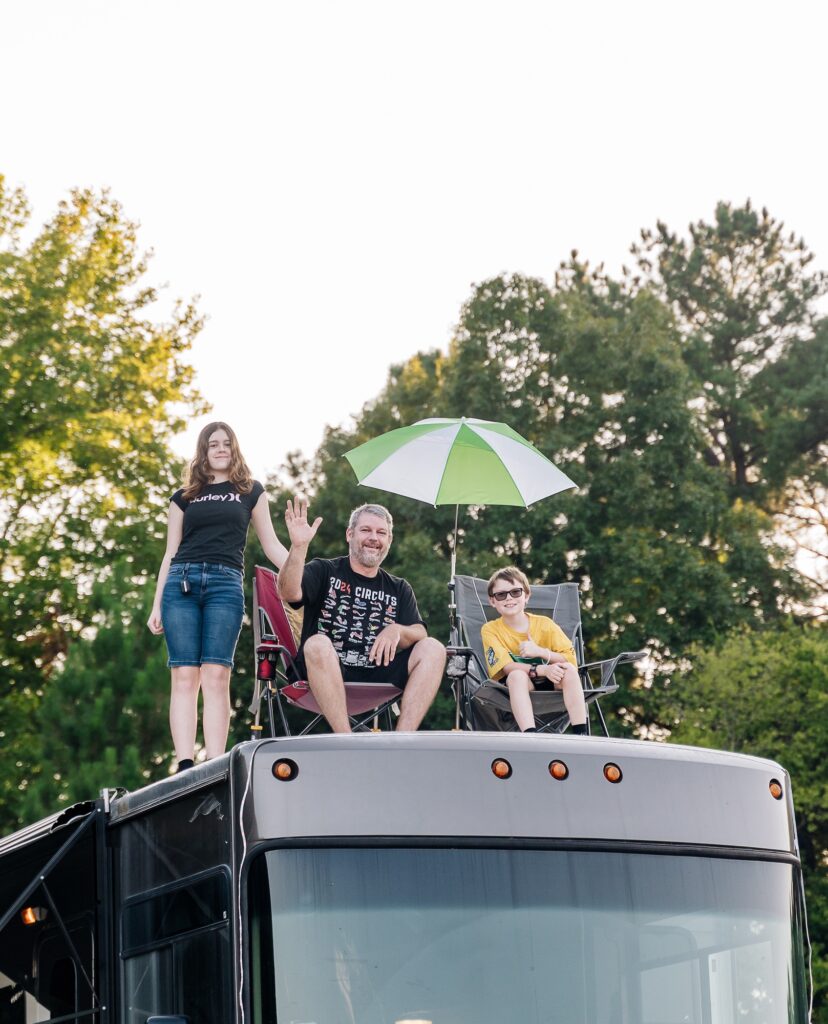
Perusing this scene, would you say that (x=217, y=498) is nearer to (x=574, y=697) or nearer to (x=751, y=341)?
(x=574, y=697)

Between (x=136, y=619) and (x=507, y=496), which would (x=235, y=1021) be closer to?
(x=507, y=496)

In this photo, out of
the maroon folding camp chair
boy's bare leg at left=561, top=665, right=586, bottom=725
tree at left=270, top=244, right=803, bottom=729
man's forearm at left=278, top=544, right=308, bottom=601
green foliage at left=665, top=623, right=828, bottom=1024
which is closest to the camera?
man's forearm at left=278, top=544, right=308, bottom=601

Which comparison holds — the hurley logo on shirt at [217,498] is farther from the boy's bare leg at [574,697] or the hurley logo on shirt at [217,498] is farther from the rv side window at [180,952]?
the rv side window at [180,952]

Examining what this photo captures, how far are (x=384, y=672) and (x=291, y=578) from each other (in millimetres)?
622

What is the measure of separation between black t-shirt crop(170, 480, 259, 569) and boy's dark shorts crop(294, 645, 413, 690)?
0.67 m

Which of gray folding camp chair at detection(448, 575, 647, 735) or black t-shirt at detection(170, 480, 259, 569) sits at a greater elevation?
black t-shirt at detection(170, 480, 259, 569)

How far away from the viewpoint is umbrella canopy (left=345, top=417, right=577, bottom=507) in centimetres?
845

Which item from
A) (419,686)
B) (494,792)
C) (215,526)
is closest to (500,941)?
(494,792)

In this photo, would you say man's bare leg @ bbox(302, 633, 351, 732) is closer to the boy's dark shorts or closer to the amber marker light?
the boy's dark shorts

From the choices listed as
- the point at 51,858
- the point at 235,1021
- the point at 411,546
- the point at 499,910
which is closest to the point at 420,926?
the point at 499,910

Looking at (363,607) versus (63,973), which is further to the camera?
(363,607)

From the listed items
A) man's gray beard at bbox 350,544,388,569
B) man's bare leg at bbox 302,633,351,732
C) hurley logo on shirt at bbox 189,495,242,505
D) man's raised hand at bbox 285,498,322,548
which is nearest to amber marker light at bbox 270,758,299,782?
man's bare leg at bbox 302,633,351,732

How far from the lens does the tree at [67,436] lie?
27.2 m

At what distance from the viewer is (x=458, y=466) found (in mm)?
8602
